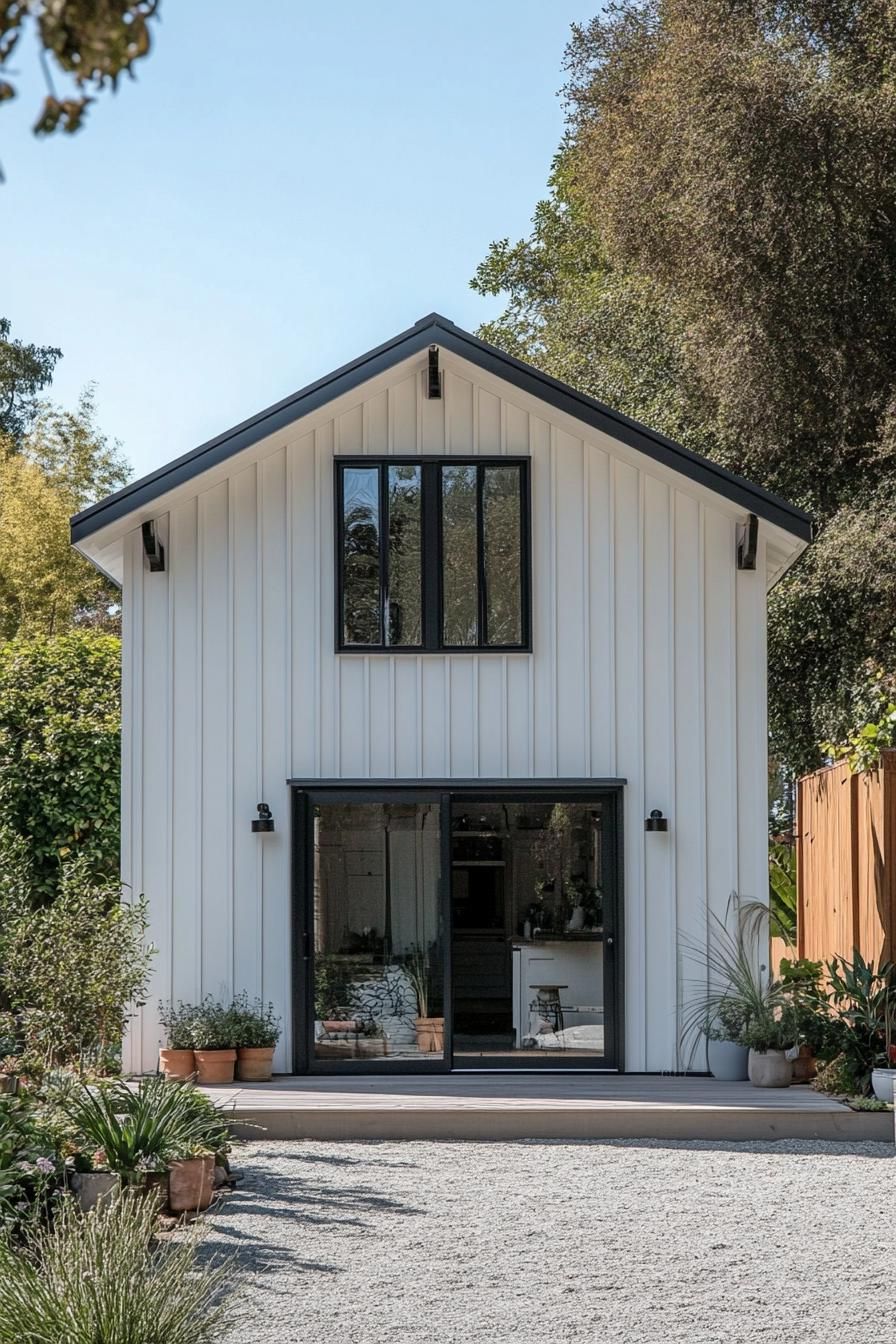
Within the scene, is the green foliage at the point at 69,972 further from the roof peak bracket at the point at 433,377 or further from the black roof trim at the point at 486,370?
the roof peak bracket at the point at 433,377

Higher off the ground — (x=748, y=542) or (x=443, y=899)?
(x=748, y=542)

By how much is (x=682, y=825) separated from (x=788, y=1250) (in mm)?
4913

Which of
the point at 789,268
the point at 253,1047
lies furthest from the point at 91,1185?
the point at 789,268

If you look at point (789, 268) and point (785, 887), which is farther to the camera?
point (785, 887)

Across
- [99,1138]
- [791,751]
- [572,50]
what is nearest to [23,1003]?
[99,1138]

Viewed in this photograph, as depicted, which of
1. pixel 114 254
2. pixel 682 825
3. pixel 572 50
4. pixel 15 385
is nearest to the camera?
pixel 682 825

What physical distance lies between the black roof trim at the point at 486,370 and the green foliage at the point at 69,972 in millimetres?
2699

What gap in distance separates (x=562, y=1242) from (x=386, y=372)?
658cm

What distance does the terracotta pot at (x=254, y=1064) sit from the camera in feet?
35.5

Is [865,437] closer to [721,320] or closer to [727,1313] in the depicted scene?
[721,320]

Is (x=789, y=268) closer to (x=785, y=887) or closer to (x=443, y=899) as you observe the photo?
(x=785, y=887)

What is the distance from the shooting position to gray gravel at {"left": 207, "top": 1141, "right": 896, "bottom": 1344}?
5621 mm

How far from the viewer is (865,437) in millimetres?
15945

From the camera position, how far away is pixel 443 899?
36.7 ft
